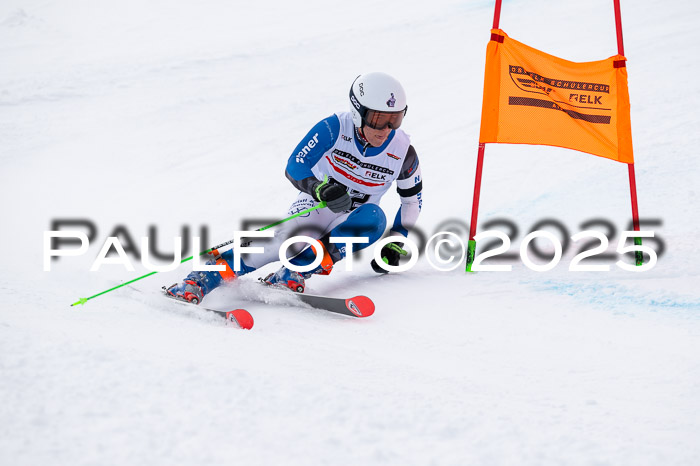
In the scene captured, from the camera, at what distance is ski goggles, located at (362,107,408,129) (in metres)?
3.73

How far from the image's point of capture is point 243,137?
8070 millimetres

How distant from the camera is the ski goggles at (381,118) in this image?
3734 millimetres

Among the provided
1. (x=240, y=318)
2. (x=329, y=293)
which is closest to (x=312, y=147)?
(x=329, y=293)

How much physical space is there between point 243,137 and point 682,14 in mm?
7688

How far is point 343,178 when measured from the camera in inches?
162

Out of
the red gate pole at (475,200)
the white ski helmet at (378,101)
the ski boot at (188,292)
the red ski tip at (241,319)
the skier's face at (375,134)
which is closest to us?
the red ski tip at (241,319)

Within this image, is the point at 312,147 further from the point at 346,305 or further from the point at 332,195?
the point at 346,305

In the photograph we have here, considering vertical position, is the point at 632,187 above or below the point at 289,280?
above

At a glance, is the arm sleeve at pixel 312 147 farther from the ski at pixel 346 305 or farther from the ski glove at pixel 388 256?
the ski glove at pixel 388 256

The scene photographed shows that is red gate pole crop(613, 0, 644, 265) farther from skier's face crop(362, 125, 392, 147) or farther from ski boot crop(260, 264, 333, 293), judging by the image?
ski boot crop(260, 264, 333, 293)

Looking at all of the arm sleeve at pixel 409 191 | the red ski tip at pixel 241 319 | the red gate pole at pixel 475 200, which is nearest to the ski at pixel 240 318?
the red ski tip at pixel 241 319

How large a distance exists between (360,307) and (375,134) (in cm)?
107

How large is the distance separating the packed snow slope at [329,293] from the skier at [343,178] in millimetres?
209

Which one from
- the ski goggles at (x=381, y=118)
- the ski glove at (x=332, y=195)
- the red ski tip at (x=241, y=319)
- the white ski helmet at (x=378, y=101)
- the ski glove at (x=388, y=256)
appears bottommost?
the red ski tip at (x=241, y=319)
